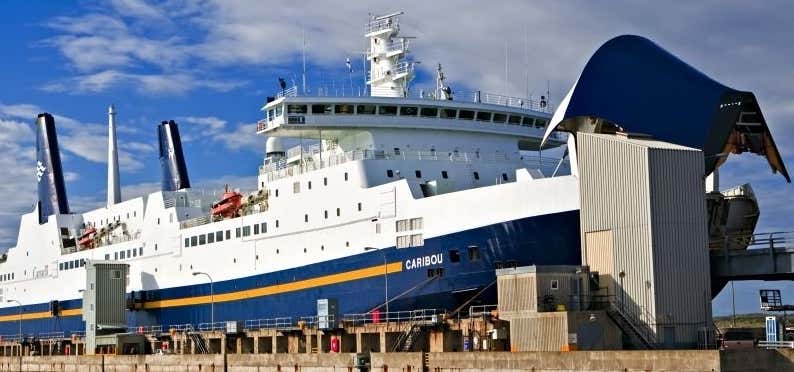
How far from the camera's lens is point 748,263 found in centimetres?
2767

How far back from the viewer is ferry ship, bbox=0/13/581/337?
3183 cm

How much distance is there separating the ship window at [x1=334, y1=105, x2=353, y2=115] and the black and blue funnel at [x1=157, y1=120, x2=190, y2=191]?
2101 centimetres

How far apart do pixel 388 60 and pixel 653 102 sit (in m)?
16.1

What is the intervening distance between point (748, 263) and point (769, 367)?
5337 millimetres

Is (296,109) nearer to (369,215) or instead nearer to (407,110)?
(407,110)

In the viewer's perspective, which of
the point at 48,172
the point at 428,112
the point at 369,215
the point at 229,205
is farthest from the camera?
the point at 48,172

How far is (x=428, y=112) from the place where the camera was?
40.4 meters

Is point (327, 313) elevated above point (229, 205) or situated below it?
below

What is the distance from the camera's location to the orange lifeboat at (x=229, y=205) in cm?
→ 4456

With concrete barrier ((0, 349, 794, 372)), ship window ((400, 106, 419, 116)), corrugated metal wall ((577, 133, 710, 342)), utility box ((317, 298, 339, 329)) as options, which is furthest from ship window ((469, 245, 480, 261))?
ship window ((400, 106, 419, 116))

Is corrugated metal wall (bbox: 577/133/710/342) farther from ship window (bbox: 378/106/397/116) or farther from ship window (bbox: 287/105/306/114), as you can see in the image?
ship window (bbox: 287/105/306/114)

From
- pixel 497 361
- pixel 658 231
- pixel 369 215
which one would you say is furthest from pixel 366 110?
pixel 497 361

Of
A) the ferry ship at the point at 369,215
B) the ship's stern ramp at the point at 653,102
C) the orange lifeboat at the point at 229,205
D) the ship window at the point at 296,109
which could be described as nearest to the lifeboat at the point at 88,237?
the ferry ship at the point at 369,215

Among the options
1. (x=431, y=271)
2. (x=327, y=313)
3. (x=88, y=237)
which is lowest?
(x=327, y=313)
